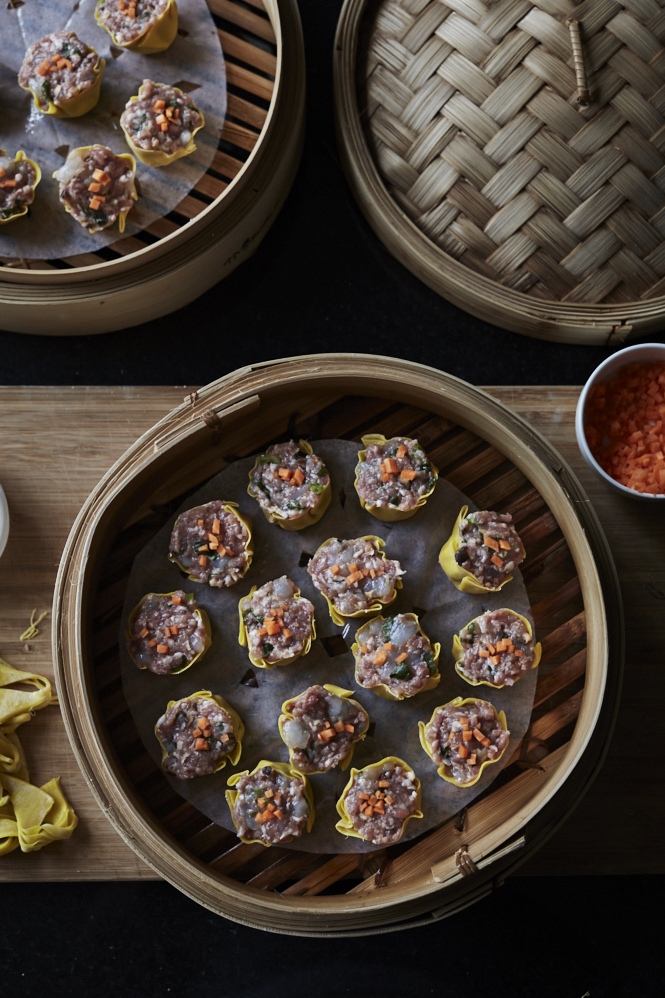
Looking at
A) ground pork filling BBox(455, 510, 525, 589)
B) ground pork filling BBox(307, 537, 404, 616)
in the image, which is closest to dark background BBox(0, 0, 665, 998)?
ground pork filling BBox(455, 510, 525, 589)

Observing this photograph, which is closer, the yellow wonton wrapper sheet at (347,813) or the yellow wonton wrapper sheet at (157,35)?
the yellow wonton wrapper sheet at (347,813)

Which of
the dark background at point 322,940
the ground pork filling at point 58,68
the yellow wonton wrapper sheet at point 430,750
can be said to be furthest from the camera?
the dark background at point 322,940

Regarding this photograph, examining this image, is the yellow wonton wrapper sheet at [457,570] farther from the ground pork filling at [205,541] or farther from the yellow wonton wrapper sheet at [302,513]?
the ground pork filling at [205,541]

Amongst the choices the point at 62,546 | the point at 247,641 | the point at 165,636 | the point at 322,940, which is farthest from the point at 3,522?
the point at 322,940

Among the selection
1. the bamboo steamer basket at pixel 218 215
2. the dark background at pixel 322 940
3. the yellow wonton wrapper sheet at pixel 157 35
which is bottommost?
the dark background at pixel 322 940

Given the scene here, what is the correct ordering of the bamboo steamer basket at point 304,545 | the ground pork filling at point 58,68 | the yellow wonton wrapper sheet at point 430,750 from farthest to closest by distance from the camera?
the ground pork filling at point 58,68
the yellow wonton wrapper sheet at point 430,750
the bamboo steamer basket at point 304,545

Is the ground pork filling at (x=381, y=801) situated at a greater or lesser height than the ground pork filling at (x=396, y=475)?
lesser

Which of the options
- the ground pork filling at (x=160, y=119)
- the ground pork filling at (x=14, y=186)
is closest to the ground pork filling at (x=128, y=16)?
the ground pork filling at (x=160, y=119)
